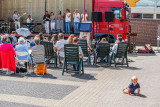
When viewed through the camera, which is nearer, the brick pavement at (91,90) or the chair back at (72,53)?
the brick pavement at (91,90)

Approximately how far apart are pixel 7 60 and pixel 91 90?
4019 millimetres

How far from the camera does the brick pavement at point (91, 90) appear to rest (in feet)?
24.8

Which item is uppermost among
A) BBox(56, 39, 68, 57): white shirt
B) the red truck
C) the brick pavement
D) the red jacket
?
the red truck

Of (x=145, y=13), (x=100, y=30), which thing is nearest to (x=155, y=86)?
(x=100, y=30)

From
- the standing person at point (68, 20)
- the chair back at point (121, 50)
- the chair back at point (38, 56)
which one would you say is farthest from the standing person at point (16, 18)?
the chair back at point (38, 56)

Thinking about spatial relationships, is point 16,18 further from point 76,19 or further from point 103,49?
point 103,49

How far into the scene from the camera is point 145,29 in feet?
100.0

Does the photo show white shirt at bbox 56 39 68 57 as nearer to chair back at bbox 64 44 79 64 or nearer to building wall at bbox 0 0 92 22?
chair back at bbox 64 44 79 64

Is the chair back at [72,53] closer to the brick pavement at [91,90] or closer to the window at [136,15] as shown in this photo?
the brick pavement at [91,90]

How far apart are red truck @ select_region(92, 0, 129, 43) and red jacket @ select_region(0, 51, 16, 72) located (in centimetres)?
909

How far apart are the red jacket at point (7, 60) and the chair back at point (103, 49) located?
410 cm

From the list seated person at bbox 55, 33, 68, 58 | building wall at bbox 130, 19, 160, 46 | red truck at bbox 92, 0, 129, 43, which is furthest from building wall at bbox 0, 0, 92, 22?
building wall at bbox 130, 19, 160, 46

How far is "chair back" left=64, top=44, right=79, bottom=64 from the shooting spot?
37.6ft

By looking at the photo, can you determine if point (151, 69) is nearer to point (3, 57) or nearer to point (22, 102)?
point (3, 57)
